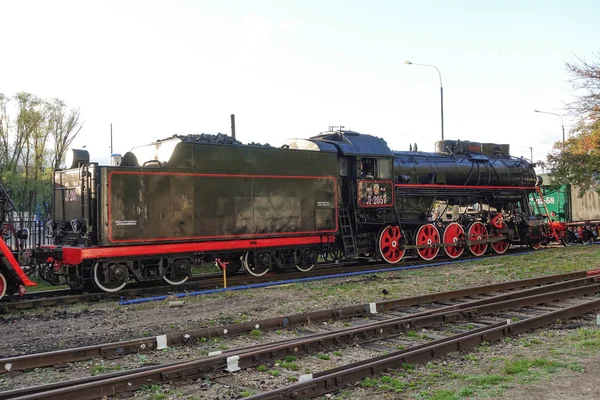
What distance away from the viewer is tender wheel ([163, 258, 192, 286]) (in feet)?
37.3

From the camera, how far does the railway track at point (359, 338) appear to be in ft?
16.2

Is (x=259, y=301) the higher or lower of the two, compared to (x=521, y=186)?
lower

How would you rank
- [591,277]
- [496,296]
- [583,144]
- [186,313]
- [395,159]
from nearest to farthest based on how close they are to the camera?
[186,313] < [496,296] < [591,277] < [395,159] < [583,144]

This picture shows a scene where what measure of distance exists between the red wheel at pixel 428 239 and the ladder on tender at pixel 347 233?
2.44 metres

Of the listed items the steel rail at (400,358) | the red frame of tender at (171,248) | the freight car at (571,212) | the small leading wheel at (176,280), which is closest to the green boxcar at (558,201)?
the freight car at (571,212)

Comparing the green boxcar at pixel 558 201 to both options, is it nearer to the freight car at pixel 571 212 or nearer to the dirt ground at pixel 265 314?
the freight car at pixel 571 212

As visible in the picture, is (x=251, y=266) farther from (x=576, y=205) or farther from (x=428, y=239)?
(x=576, y=205)

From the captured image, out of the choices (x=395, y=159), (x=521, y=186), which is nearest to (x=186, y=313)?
(x=395, y=159)

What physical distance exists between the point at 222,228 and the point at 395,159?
6238 mm

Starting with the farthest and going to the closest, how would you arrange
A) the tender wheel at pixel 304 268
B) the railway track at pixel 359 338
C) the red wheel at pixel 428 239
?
the red wheel at pixel 428 239 → the tender wheel at pixel 304 268 → the railway track at pixel 359 338

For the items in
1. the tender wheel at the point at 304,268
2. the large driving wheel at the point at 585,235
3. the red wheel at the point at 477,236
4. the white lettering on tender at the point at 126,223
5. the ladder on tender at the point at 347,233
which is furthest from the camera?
the large driving wheel at the point at 585,235

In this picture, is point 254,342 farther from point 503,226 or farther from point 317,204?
point 503,226

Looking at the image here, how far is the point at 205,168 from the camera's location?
37.9ft

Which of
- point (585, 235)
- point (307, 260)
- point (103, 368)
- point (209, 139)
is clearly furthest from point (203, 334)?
point (585, 235)
